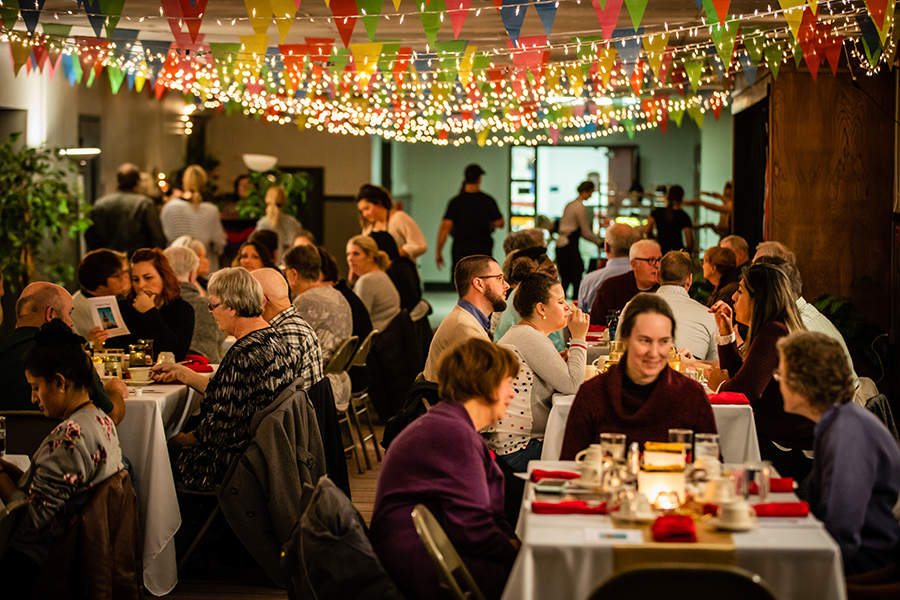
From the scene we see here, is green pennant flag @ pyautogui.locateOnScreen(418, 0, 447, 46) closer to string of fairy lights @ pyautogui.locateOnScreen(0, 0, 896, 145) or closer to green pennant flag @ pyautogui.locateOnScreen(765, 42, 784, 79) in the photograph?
string of fairy lights @ pyautogui.locateOnScreen(0, 0, 896, 145)

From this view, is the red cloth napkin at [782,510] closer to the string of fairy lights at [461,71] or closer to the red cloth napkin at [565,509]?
the red cloth napkin at [565,509]

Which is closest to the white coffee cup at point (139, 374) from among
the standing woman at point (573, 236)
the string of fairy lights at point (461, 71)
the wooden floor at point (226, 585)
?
the wooden floor at point (226, 585)

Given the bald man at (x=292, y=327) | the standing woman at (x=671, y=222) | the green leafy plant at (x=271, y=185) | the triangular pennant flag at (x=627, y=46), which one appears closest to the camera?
the bald man at (x=292, y=327)

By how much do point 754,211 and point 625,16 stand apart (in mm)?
3327

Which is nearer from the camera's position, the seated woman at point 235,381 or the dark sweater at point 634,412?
the dark sweater at point 634,412

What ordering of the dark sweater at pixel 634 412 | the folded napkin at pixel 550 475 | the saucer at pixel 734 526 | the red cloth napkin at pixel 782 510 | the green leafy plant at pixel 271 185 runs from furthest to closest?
the green leafy plant at pixel 271 185
the dark sweater at pixel 634 412
the folded napkin at pixel 550 475
the red cloth napkin at pixel 782 510
the saucer at pixel 734 526

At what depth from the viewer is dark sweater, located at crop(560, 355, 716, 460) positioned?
10.1ft

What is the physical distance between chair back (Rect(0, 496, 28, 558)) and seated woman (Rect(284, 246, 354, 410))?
281cm

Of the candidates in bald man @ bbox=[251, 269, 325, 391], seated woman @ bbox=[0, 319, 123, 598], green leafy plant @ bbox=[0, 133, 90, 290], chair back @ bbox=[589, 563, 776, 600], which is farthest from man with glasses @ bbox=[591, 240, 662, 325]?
green leafy plant @ bbox=[0, 133, 90, 290]

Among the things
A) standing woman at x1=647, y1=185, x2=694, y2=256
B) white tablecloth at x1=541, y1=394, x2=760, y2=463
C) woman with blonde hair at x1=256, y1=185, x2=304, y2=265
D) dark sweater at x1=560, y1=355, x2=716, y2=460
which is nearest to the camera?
dark sweater at x1=560, y1=355, x2=716, y2=460

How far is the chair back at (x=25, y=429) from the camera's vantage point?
3797 millimetres

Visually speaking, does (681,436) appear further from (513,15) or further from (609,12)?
(513,15)

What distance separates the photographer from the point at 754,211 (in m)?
9.88

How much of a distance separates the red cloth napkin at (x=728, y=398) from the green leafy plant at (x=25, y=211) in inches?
278
